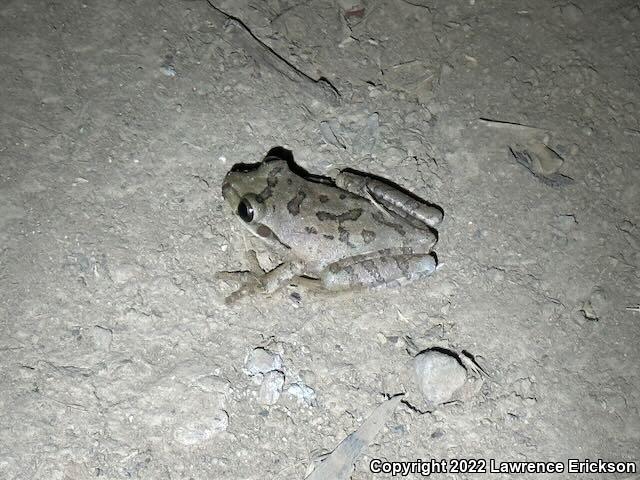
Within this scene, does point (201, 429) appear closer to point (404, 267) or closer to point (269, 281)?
point (269, 281)

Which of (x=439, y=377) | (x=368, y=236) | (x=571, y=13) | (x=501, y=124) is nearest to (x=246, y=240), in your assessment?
(x=368, y=236)

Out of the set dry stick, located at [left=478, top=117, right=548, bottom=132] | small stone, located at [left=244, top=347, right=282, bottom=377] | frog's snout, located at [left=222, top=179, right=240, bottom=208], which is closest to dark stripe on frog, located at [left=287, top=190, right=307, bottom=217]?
frog's snout, located at [left=222, top=179, right=240, bottom=208]

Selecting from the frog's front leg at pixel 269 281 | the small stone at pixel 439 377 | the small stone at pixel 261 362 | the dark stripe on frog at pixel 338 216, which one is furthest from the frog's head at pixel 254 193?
the small stone at pixel 439 377

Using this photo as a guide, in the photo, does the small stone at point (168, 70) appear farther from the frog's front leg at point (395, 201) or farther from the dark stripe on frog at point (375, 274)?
the dark stripe on frog at point (375, 274)

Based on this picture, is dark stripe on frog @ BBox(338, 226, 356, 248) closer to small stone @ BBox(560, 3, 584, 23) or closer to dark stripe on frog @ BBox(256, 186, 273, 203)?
dark stripe on frog @ BBox(256, 186, 273, 203)

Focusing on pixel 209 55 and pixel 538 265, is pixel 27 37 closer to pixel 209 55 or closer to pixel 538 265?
pixel 209 55
